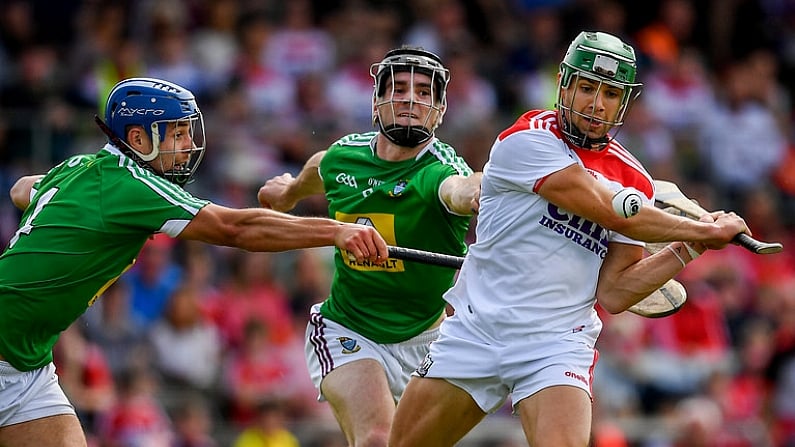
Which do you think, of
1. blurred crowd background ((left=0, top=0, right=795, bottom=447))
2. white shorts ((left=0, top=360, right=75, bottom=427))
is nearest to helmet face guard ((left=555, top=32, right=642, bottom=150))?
white shorts ((left=0, top=360, right=75, bottom=427))

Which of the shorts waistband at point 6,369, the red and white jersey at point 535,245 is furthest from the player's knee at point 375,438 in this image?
the shorts waistband at point 6,369

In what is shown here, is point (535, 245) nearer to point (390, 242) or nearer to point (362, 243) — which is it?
point (362, 243)

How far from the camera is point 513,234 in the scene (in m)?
6.73

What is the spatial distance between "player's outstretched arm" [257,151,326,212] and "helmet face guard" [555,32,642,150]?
1848 mm

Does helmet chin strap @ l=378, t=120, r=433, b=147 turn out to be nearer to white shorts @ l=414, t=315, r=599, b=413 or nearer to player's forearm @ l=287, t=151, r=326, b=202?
player's forearm @ l=287, t=151, r=326, b=202

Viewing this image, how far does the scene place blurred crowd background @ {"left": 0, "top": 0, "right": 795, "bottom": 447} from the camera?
11703 millimetres

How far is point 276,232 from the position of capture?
6.80m

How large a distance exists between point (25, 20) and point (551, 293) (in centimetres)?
831

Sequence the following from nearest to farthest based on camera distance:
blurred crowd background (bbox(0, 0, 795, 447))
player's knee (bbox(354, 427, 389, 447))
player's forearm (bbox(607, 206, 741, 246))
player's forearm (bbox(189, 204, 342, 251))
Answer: player's forearm (bbox(607, 206, 741, 246))
player's forearm (bbox(189, 204, 342, 251))
player's knee (bbox(354, 427, 389, 447))
blurred crowd background (bbox(0, 0, 795, 447))

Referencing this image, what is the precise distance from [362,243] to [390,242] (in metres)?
1.12

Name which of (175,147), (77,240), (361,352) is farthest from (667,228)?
(77,240)

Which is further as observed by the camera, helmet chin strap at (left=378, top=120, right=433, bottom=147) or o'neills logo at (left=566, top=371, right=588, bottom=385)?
helmet chin strap at (left=378, top=120, right=433, bottom=147)

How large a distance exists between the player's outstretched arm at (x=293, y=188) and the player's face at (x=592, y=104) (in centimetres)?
189

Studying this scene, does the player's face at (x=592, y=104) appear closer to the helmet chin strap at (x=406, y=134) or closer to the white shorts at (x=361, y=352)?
the helmet chin strap at (x=406, y=134)
